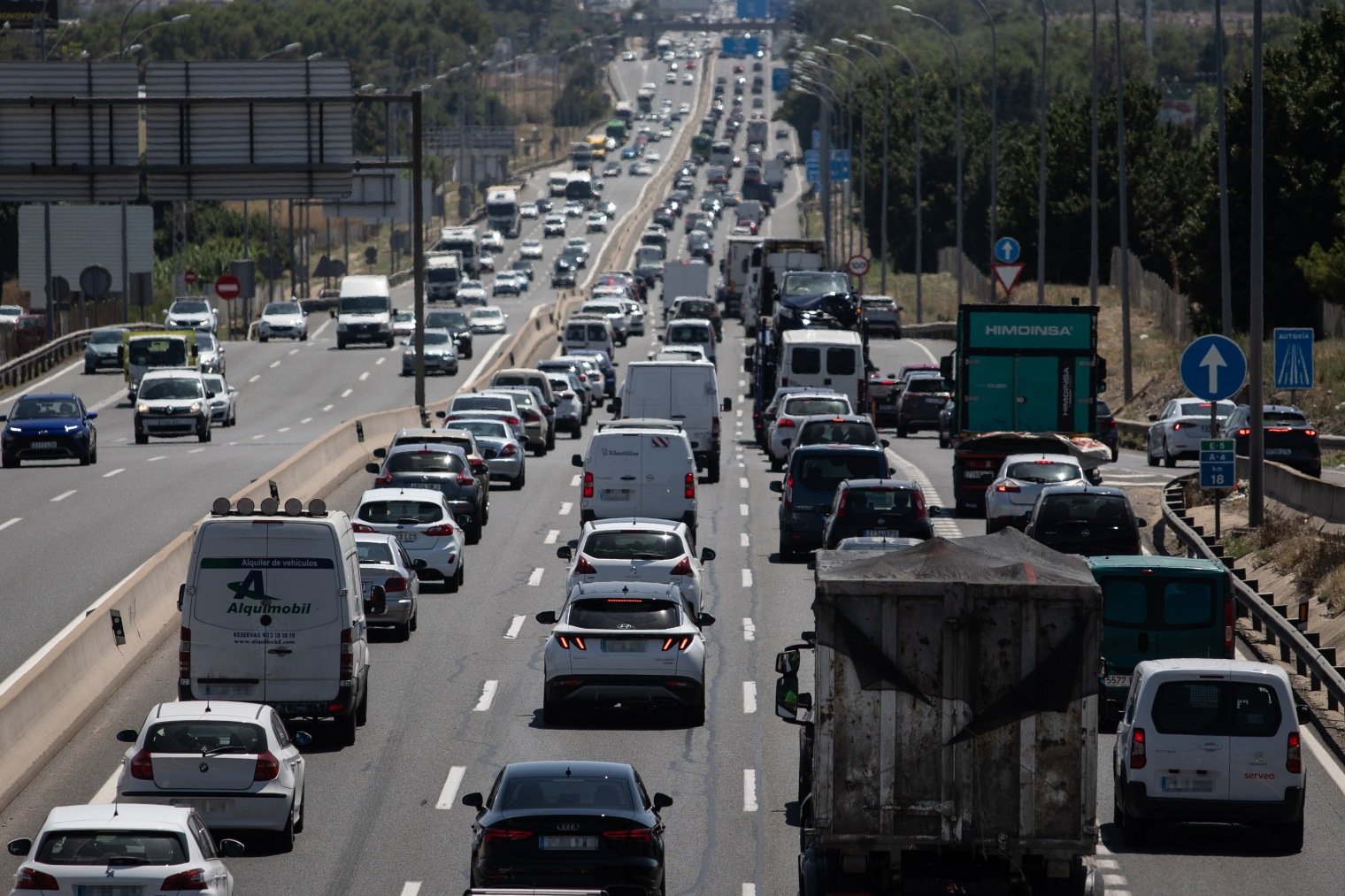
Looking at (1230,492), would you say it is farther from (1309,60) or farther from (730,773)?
(1309,60)

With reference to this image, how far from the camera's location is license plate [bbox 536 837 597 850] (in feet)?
50.3

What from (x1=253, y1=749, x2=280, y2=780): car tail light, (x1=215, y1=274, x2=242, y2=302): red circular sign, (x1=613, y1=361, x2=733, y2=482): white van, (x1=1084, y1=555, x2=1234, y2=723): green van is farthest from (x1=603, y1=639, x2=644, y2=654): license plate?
(x1=215, y1=274, x2=242, y2=302): red circular sign

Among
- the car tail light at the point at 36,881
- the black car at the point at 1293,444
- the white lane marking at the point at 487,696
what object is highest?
the black car at the point at 1293,444

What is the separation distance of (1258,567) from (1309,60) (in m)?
44.0

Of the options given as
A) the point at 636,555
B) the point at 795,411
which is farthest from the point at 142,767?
the point at 795,411

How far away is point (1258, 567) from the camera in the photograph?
32219 millimetres

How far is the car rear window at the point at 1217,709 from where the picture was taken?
18141 millimetres

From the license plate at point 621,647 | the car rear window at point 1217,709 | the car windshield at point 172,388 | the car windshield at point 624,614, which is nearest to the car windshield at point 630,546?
the car windshield at point 624,614

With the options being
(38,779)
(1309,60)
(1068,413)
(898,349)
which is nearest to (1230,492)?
(1068,413)

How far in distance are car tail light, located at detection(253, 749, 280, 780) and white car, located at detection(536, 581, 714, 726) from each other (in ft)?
19.0

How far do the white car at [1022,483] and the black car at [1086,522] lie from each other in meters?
4.63

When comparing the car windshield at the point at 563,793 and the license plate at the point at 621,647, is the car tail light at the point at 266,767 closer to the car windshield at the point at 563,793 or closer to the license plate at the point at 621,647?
the car windshield at the point at 563,793

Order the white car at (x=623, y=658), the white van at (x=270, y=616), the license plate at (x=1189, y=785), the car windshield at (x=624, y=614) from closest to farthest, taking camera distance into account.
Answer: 1. the license plate at (x=1189, y=785)
2. the white van at (x=270, y=616)
3. the white car at (x=623, y=658)
4. the car windshield at (x=624, y=614)

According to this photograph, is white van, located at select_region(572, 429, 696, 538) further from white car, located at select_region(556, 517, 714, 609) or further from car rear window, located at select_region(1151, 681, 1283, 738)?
car rear window, located at select_region(1151, 681, 1283, 738)
